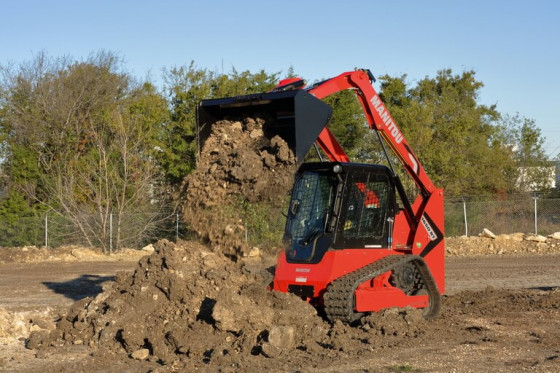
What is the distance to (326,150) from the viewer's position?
10.9 m

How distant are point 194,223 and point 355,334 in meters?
2.61

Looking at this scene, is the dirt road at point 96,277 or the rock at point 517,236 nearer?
the dirt road at point 96,277

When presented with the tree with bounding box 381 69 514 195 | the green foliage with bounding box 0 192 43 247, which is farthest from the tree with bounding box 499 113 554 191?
the green foliage with bounding box 0 192 43 247

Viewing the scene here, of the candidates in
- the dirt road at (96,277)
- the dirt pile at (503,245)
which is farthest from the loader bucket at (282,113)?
the dirt pile at (503,245)

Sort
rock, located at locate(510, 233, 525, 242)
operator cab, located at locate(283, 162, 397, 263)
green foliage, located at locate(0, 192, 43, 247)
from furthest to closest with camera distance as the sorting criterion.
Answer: green foliage, located at locate(0, 192, 43, 247)
rock, located at locate(510, 233, 525, 242)
operator cab, located at locate(283, 162, 397, 263)

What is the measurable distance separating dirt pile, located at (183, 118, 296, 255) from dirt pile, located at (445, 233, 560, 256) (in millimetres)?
15025

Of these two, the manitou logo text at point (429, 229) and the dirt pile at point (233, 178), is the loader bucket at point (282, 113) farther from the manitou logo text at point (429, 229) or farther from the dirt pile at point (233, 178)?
the manitou logo text at point (429, 229)

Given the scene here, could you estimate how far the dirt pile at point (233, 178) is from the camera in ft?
30.8

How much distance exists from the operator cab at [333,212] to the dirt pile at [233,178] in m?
0.62

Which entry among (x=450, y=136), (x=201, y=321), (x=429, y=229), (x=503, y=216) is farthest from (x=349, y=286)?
(x=450, y=136)

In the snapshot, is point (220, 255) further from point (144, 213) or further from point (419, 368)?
point (144, 213)

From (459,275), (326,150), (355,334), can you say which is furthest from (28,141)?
(355,334)

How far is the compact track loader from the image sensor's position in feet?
30.5

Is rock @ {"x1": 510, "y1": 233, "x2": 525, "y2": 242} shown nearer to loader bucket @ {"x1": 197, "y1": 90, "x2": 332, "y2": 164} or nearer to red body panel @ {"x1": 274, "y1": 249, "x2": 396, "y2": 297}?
red body panel @ {"x1": 274, "y1": 249, "x2": 396, "y2": 297}
